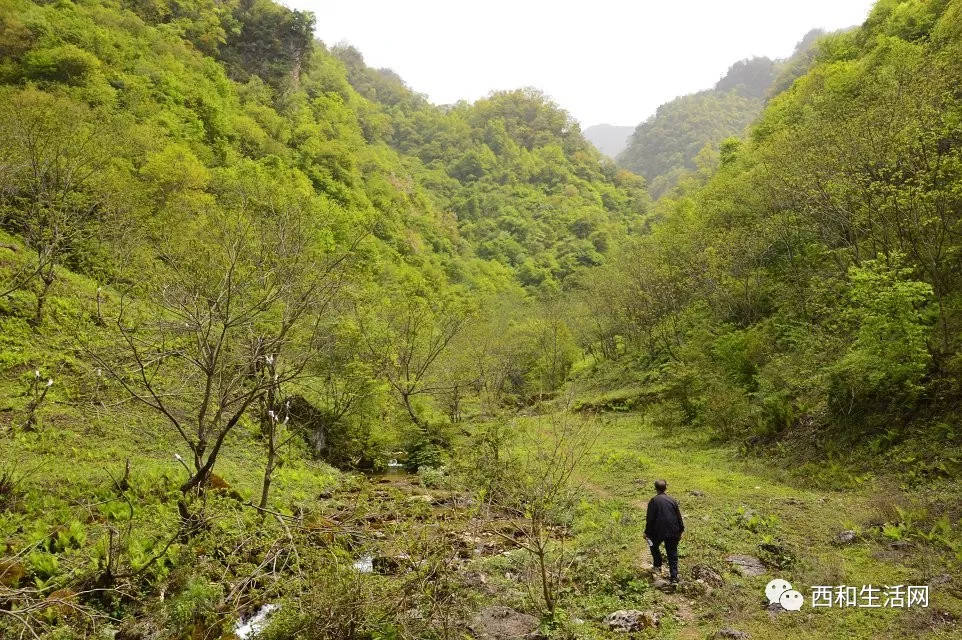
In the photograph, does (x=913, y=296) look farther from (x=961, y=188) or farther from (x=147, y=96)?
(x=147, y=96)

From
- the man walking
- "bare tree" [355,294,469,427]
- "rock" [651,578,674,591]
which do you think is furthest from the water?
"bare tree" [355,294,469,427]

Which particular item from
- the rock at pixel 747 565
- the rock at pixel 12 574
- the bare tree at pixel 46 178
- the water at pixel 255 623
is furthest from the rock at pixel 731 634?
the bare tree at pixel 46 178

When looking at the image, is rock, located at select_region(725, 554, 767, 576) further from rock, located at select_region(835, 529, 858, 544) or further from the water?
the water

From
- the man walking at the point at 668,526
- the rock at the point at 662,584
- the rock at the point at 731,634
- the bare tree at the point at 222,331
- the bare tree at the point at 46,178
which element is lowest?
the rock at the point at 662,584

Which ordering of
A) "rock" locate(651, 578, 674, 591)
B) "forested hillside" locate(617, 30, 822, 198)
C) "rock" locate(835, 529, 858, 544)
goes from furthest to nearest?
"forested hillside" locate(617, 30, 822, 198)
"rock" locate(835, 529, 858, 544)
"rock" locate(651, 578, 674, 591)

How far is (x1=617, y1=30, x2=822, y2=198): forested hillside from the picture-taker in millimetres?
119750

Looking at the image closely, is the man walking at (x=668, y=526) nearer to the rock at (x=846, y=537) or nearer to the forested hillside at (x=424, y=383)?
the forested hillside at (x=424, y=383)

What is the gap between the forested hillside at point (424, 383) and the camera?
282 inches

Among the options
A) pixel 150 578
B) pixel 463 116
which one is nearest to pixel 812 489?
pixel 150 578

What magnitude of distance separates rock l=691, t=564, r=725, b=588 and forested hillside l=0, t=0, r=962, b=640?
0.18ft

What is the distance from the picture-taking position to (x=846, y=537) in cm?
846

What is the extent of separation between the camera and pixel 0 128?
1903cm

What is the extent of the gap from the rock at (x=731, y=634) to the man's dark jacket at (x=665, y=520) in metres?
1.60

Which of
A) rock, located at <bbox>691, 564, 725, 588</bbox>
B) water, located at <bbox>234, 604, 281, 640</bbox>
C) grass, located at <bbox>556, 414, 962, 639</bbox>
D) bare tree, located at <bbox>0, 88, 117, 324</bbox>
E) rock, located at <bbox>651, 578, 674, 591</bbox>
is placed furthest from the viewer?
bare tree, located at <bbox>0, 88, 117, 324</bbox>
